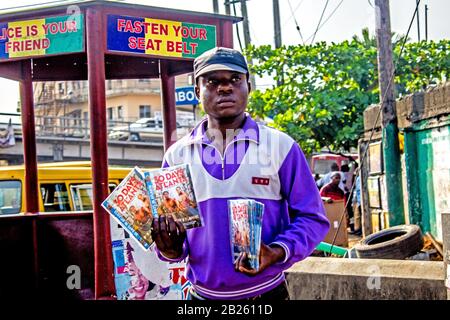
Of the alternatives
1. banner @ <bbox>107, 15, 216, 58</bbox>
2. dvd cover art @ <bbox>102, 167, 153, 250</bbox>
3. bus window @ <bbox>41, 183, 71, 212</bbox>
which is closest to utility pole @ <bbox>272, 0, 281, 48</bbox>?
bus window @ <bbox>41, 183, 71, 212</bbox>

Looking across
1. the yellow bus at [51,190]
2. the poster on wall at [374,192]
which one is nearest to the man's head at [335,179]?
the poster on wall at [374,192]

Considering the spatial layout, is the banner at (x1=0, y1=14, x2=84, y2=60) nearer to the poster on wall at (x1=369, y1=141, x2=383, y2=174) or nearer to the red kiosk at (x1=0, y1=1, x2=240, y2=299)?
the red kiosk at (x1=0, y1=1, x2=240, y2=299)

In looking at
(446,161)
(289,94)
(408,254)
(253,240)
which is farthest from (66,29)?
(289,94)

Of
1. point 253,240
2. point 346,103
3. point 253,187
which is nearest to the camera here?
point 253,240

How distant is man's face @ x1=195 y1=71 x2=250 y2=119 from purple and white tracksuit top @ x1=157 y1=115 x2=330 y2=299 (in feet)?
0.37

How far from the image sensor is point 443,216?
17.5ft

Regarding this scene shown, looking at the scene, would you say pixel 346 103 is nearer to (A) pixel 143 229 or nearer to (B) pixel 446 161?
(B) pixel 446 161

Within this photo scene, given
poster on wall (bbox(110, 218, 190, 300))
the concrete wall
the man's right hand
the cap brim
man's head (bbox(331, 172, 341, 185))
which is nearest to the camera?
the man's right hand

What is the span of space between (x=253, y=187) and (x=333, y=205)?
1033 centimetres

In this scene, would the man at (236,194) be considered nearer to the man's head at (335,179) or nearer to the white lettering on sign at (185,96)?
the white lettering on sign at (185,96)

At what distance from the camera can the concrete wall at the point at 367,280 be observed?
6094 millimetres

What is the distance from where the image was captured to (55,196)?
8875mm

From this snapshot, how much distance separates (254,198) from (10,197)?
671 centimetres

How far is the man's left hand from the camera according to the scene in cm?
259
